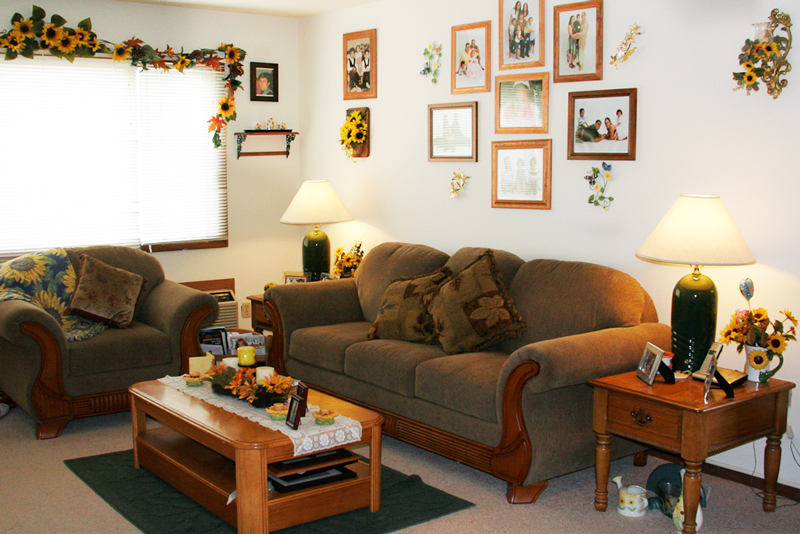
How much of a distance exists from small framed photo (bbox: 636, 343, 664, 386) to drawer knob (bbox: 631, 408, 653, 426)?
121mm

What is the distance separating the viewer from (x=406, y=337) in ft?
13.6

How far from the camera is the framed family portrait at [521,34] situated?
13.8 ft

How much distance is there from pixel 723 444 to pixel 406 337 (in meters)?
1.71

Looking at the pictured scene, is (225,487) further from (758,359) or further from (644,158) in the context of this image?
(644,158)

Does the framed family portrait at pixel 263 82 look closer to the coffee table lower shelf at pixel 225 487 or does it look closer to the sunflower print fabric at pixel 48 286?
the sunflower print fabric at pixel 48 286

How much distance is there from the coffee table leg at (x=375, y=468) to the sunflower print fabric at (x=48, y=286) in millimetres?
2030

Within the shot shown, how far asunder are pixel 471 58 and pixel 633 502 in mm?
2675

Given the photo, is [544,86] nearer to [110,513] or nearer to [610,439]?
[610,439]

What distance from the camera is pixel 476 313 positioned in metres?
3.85

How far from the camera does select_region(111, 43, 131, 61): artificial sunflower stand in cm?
517

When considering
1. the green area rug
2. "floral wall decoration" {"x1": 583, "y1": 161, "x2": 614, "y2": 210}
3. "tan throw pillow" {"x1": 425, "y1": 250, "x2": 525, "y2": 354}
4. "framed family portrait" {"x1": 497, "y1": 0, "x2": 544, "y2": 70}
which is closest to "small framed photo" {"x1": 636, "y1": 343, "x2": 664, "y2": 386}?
"tan throw pillow" {"x1": 425, "y1": 250, "x2": 525, "y2": 354}

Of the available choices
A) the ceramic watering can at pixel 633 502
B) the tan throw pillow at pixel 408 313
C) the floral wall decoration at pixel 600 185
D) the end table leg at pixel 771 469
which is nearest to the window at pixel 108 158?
the tan throw pillow at pixel 408 313

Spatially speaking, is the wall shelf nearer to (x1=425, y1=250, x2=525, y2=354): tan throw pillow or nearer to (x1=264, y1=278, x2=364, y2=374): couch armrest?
(x1=264, y1=278, x2=364, y2=374): couch armrest

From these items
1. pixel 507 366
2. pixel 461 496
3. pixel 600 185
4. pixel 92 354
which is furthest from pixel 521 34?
pixel 92 354
